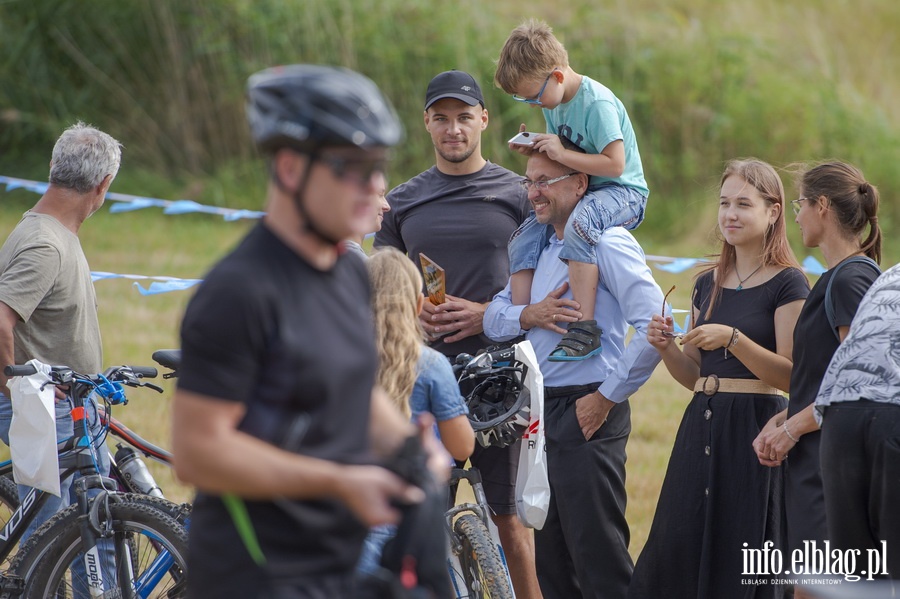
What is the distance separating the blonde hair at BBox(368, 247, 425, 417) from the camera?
9.99 ft

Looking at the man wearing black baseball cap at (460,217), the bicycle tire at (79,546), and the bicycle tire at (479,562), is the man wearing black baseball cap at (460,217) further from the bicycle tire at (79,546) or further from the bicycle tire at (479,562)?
the bicycle tire at (79,546)

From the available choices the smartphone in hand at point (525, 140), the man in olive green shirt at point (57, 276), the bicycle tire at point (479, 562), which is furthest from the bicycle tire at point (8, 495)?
the smartphone in hand at point (525, 140)

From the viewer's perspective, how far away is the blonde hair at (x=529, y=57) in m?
4.29

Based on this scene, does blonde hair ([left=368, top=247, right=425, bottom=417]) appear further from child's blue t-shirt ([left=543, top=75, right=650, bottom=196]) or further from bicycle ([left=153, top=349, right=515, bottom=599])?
child's blue t-shirt ([left=543, top=75, right=650, bottom=196])

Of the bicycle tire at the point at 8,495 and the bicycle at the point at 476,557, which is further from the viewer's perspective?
the bicycle tire at the point at 8,495

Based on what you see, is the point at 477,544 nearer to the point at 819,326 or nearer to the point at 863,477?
the point at 863,477

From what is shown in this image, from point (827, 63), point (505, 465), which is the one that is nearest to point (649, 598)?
point (505, 465)

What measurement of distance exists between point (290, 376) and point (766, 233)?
7.83ft

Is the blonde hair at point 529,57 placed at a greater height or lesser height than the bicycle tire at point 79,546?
greater

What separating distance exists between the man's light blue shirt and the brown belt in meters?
0.20

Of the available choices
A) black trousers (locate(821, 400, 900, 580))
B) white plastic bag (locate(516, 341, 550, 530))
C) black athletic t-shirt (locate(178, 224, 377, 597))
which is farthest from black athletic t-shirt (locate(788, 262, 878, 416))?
black athletic t-shirt (locate(178, 224, 377, 597))

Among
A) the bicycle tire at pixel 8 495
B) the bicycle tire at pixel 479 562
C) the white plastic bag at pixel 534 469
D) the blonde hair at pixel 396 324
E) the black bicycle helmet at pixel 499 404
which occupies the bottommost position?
the bicycle tire at pixel 479 562

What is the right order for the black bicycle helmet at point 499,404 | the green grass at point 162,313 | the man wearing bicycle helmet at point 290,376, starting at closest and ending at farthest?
the man wearing bicycle helmet at point 290,376 → the black bicycle helmet at point 499,404 → the green grass at point 162,313

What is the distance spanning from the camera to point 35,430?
145 inches
